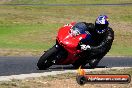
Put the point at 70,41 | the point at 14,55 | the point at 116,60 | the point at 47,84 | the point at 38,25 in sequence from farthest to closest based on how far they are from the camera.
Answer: the point at 38,25 → the point at 14,55 → the point at 116,60 → the point at 70,41 → the point at 47,84

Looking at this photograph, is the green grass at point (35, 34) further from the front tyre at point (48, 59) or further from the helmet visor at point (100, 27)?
the front tyre at point (48, 59)

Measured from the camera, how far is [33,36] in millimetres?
28203

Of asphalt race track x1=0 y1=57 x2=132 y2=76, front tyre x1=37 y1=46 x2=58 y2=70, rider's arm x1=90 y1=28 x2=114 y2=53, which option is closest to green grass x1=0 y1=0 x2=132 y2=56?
asphalt race track x1=0 y1=57 x2=132 y2=76

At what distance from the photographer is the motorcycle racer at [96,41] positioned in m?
14.4

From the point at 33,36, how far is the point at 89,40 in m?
13.9

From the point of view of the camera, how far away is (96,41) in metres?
14.8

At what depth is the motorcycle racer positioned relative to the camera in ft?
47.3

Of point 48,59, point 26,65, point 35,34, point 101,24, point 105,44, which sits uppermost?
point 101,24

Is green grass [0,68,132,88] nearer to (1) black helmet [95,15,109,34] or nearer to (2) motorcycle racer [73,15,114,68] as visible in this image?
(2) motorcycle racer [73,15,114,68]

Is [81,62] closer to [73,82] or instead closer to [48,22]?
[73,82]

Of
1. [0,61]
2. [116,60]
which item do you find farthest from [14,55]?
[116,60]

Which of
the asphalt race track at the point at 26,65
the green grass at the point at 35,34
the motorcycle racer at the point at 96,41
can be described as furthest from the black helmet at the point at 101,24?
the green grass at the point at 35,34

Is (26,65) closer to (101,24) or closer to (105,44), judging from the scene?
(105,44)

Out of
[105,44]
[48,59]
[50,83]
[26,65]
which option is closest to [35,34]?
[26,65]
